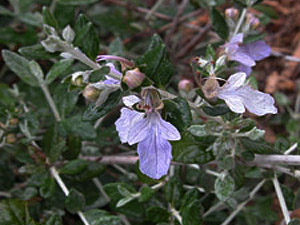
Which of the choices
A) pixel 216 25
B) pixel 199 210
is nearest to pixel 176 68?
pixel 216 25

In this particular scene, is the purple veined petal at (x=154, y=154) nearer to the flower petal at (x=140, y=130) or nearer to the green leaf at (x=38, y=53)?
the flower petal at (x=140, y=130)

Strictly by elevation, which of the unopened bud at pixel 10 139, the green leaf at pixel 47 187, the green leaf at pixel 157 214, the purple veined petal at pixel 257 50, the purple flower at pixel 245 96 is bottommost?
the green leaf at pixel 157 214

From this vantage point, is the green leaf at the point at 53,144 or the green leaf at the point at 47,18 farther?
the green leaf at the point at 53,144

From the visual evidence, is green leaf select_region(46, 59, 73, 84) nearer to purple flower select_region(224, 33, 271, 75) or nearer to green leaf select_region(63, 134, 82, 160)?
green leaf select_region(63, 134, 82, 160)

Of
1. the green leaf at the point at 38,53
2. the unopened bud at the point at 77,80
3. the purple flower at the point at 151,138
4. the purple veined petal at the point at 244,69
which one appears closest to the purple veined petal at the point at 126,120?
the purple flower at the point at 151,138

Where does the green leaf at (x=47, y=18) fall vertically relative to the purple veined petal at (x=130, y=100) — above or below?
above

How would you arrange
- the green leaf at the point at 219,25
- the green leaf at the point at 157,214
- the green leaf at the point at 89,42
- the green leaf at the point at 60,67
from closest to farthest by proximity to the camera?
the green leaf at the point at 89,42 < the green leaf at the point at 157,214 < the green leaf at the point at 60,67 < the green leaf at the point at 219,25

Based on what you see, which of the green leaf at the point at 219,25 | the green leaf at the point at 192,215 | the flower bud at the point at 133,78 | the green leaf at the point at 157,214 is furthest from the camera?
the green leaf at the point at 219,25

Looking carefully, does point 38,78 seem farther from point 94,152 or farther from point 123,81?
point 123,81
